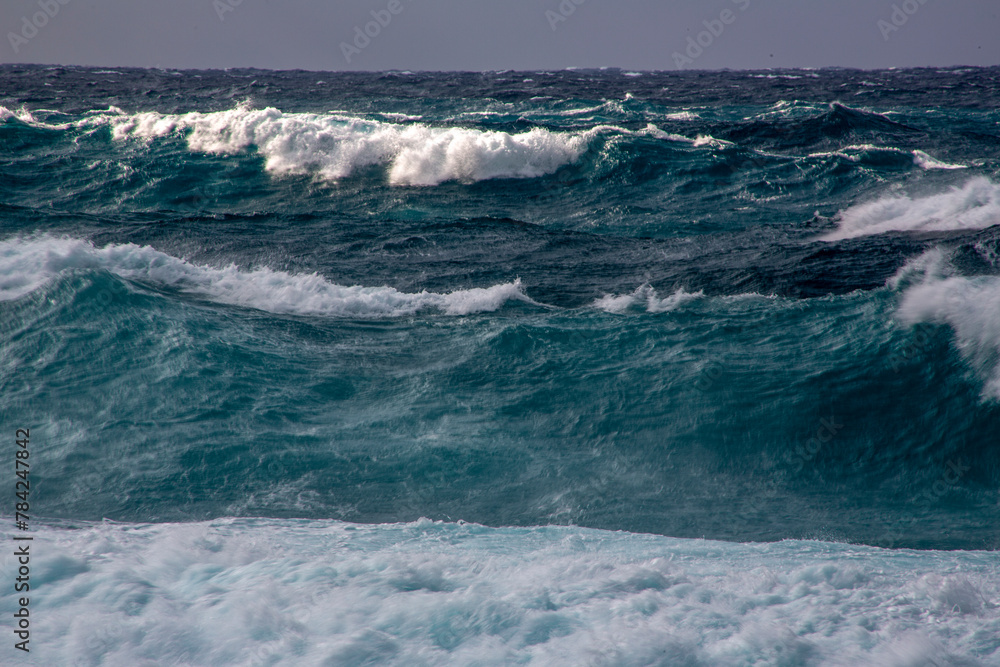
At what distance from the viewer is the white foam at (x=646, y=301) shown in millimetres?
7583

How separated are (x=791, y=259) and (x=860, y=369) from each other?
2.94 meters

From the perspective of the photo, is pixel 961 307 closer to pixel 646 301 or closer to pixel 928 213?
pixel 646 301

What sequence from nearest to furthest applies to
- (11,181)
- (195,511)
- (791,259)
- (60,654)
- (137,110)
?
(60,654) < (195,511) < (791,259) < (11,181) < (137,110)

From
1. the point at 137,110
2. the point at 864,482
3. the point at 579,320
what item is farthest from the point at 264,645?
the point at 137,110

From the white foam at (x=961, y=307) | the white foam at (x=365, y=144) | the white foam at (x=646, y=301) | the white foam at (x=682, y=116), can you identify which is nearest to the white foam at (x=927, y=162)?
the white foam at (x=365, y=144)

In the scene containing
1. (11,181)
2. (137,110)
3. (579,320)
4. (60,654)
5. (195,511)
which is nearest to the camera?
(60,654)

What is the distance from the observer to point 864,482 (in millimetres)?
5180

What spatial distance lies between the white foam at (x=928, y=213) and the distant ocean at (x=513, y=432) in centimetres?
10

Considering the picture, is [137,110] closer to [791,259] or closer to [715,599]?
[791,259]

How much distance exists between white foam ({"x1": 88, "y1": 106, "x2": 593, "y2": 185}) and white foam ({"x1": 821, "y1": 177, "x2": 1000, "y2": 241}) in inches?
272

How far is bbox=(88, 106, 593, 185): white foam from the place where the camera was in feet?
55.9

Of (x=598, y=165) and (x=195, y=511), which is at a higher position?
(x=598, y=165)

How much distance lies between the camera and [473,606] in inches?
120

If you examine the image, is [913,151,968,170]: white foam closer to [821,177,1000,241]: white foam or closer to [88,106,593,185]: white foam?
[821,177,1000,241]: white foam
